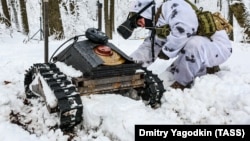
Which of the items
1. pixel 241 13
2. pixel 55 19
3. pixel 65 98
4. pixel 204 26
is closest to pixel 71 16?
pixel 55 19

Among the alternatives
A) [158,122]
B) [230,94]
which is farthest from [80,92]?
[230,94]

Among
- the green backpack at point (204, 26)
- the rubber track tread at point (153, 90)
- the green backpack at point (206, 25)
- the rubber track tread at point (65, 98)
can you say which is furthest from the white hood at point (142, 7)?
the rubber track tread at point (65, 98)


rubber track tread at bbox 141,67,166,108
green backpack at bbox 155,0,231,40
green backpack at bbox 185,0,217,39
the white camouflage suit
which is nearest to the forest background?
green backpack at bbox 155,0,231,40

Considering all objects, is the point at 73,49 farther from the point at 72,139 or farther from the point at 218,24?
the point at 218,24

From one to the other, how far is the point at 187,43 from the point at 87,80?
1302 mm

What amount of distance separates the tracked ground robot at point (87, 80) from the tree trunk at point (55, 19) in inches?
266

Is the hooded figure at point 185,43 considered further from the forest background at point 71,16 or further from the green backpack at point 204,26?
the forest background at point 71,16

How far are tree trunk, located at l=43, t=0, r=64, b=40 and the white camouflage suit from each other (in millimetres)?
6454

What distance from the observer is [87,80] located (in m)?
3.30

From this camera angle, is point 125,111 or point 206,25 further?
point 206,25

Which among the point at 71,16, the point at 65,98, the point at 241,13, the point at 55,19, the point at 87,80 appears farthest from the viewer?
the point at 71,16

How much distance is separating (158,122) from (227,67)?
2.23 m

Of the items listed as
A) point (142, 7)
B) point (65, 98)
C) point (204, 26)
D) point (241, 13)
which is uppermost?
point (142, 7)

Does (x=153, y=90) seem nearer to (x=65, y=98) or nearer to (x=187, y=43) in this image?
(x=187, y=43)
